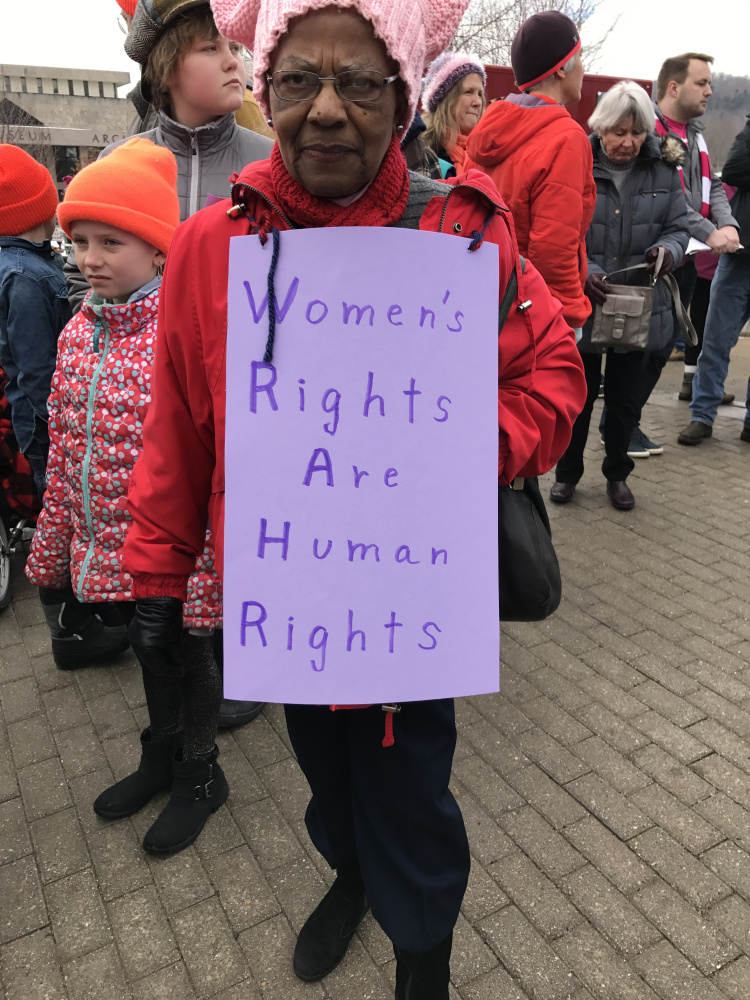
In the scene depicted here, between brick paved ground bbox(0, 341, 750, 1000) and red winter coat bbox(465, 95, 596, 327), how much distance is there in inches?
60.8

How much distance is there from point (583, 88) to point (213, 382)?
35.5 feet

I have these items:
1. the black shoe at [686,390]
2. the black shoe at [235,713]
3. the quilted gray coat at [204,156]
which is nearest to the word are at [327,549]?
the quilted gray coat at [204,156]

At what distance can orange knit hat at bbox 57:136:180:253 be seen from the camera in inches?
79.4

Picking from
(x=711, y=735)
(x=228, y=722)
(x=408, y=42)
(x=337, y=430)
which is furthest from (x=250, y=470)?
(x=711, y=735)

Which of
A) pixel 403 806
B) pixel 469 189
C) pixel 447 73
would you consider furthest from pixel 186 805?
pixel 447 73

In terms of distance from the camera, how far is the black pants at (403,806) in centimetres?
148

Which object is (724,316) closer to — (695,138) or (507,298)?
(695,138)

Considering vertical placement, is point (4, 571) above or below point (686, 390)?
below

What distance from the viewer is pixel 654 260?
4059 mm

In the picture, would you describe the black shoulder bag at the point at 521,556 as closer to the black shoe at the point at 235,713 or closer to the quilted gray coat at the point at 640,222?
the black shoe at the point at 235,713

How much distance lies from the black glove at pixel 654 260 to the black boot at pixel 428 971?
11.5 feet

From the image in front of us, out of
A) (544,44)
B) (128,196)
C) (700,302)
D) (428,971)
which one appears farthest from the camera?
(700,302)

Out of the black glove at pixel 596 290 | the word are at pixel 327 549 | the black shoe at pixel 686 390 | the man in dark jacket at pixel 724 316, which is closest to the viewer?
the word are at pixel 327 549

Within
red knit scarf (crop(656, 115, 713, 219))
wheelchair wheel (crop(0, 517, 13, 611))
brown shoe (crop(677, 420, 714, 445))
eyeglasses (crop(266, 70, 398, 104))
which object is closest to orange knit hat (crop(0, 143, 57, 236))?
wheelchair wheel (crop(0, 517, 13, 611))
